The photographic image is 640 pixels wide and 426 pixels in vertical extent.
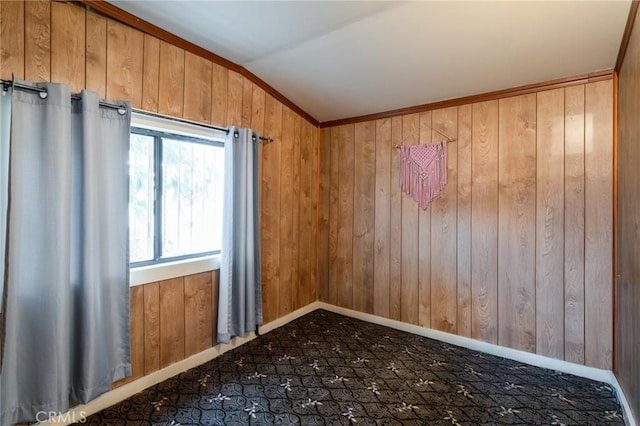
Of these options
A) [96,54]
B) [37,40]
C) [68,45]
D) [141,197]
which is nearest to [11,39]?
[37,40]

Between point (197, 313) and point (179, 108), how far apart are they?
61.7 inches

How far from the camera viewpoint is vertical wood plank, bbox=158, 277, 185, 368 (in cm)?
226

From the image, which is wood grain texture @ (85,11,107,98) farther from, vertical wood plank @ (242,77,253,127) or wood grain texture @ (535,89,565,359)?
wood grain texture @ (535,89,565,359)

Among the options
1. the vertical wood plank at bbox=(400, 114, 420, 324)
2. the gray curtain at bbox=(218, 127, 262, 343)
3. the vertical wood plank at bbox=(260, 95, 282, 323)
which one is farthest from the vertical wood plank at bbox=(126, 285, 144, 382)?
the vertical wood plank at bbox=(400, 114, 420, 324)

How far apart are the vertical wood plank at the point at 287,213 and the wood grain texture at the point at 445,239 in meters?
1.41

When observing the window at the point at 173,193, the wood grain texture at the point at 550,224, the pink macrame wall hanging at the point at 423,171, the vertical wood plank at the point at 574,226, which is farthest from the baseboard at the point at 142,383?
the vertical wood plank at the point at 574,226

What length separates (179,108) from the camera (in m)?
2.30

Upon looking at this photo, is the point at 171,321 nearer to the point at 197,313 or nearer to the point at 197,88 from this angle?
the point at 197,313

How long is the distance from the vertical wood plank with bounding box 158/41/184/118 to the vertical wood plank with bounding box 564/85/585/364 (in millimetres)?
2862

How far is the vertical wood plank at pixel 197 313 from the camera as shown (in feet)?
7.95

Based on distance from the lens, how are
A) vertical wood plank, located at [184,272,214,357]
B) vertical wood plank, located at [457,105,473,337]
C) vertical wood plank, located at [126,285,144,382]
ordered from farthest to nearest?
vertical wood plank, located at [457,105,473,337] < vertical wood plank, located at [184,272,214,357] < vertical wood plank, located at [126,285,144,382]

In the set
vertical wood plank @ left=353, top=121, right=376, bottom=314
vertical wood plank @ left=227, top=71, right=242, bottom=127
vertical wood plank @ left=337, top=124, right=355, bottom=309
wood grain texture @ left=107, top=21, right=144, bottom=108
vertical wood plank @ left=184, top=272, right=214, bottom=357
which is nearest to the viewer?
wood grain texture @ left=107, top=21, right=144, bottom=108

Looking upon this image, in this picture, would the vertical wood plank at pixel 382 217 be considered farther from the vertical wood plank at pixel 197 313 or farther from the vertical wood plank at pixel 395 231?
the vertical wood plank at pixel 197 313

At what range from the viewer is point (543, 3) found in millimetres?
1718
